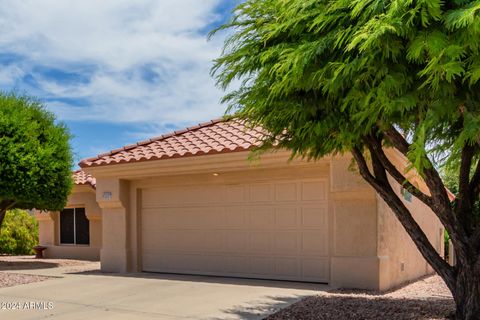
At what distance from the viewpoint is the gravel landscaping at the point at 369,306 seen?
755cm

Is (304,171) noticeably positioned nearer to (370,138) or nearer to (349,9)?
(370,138)

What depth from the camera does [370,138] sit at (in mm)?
7156

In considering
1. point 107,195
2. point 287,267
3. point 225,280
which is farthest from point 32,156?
point 287,267

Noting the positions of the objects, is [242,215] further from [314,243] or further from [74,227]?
[74,227]

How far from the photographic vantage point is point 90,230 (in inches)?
747

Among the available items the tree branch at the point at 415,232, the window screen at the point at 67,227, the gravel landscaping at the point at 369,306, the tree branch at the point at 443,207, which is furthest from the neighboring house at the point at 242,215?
the window screen at the point at 67,227

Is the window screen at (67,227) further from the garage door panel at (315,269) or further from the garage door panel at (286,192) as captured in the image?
the garage door panel at (315,269)

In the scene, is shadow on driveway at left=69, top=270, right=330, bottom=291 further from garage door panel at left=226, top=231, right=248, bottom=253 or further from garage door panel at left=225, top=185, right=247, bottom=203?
garage door panel at left=225, top=185, right=247, bottom=203

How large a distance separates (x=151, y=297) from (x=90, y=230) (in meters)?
10.1

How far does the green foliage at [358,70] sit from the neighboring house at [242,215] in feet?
10.4

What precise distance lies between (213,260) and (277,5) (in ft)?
26.8

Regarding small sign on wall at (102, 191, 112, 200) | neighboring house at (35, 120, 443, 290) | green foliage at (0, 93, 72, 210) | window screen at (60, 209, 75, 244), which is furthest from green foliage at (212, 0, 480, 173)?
window screen at (60, 209, 75, 244)

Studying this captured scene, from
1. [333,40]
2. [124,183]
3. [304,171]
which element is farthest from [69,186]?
[333,40]

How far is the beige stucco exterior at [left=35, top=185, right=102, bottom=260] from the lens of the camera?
18.7m
